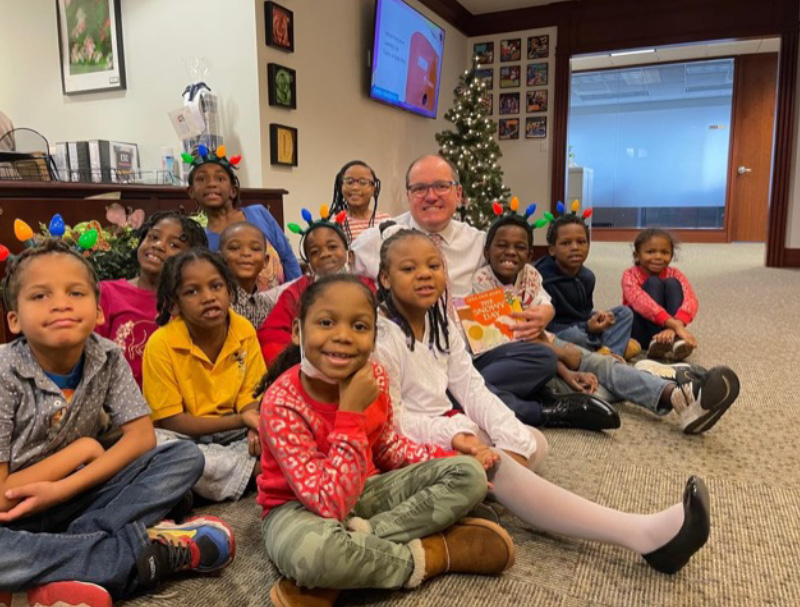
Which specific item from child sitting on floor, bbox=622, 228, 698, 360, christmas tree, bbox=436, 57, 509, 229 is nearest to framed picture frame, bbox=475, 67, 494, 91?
christmas tree, bbox=436, 57, 509, 229

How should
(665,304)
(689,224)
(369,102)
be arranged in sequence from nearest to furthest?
(665,304)
(369,102)
(689,224)

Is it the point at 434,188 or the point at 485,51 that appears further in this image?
the point at 485,51

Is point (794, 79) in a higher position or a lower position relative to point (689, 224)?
higher

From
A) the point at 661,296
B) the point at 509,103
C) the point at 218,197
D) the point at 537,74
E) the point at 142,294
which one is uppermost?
the point at 537,74

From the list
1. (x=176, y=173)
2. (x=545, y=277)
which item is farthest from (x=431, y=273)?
(x=176, y=173)

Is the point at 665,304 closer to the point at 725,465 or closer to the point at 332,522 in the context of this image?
the point at 725,465

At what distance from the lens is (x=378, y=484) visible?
1.27m

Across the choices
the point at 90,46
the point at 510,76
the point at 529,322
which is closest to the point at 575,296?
the point at 529,322

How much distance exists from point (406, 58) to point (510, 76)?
6.46 ft

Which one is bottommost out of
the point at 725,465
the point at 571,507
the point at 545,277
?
the point at 725,465

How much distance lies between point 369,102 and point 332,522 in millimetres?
4286

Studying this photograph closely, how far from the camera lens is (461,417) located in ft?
Result: 4.69

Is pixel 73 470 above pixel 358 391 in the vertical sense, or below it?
below

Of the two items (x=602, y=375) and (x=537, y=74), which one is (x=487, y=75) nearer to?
(x=537, y=74)
